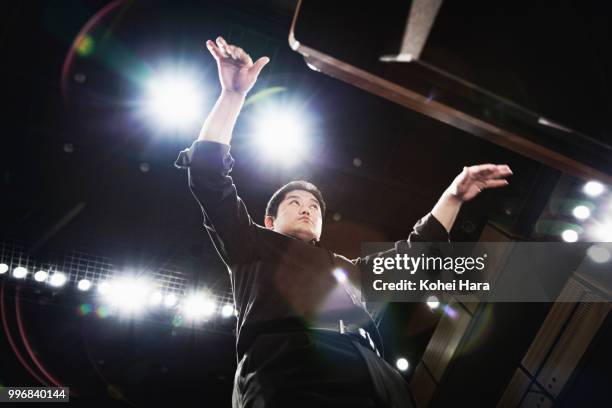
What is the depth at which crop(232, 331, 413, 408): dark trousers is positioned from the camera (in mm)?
1104

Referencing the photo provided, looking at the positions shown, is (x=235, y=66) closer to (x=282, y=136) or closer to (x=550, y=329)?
(x=282, y=136)

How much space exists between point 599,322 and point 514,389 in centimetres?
120

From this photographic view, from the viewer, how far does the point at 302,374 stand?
115 centimetres

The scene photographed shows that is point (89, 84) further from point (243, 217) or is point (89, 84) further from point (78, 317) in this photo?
point (78, 317)

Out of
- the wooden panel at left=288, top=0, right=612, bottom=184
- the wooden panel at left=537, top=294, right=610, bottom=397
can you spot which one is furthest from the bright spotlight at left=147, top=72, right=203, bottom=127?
the wooden panel at left=537, top=294, right=610, bottom=397

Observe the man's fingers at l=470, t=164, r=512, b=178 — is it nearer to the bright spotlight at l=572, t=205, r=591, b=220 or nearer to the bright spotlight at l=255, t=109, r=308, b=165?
the bright spotlight at l=255, t=109, r=308, b=165

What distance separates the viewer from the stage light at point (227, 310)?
165 inches

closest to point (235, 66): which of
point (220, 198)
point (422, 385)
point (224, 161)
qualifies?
point (224, 161)

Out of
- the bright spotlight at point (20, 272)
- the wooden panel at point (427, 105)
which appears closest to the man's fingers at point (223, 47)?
the wooden panel at point (427, 105)

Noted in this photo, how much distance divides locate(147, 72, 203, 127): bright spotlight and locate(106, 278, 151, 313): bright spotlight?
186 centimetres

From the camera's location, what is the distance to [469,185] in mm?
1794

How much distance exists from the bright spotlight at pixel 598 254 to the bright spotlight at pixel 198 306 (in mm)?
3713

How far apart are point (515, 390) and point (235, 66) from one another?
13.1 ft

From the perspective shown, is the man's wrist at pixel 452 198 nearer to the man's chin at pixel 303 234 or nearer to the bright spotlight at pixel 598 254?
the man's chin at pixel 303 234
